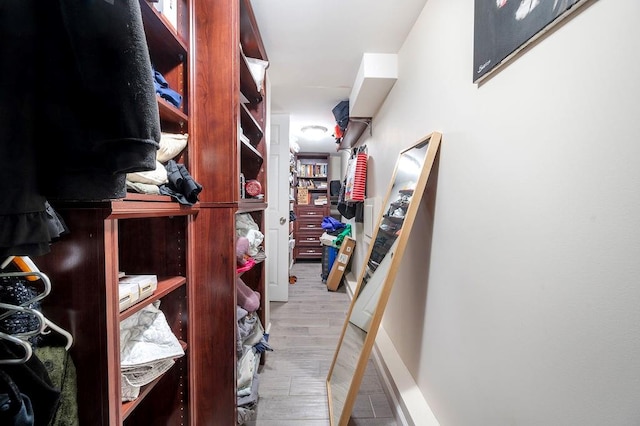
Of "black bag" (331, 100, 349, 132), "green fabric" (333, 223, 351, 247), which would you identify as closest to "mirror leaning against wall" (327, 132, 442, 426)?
"black bag" (331, 100, 349, 132)

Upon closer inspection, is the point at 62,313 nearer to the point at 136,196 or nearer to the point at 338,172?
the point at 136,196

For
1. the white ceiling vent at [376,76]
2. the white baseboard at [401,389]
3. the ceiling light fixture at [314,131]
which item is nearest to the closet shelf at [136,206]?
the white baseboard at [401,389]

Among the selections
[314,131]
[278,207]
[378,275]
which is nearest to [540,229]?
[378,275]

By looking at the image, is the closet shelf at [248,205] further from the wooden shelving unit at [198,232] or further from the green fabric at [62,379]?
the green fabric at [62,379]

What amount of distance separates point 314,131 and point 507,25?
317cm

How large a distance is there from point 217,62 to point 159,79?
311mm

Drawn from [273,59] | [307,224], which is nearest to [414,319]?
[273,59]

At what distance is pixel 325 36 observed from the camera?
1654 millimetres

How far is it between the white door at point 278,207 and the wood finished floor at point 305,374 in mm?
273

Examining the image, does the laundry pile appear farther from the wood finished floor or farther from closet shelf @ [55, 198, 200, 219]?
the wood finished floor

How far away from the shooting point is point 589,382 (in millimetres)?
544

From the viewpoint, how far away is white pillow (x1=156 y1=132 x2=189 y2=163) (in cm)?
94

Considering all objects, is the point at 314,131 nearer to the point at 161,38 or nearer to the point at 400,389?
the point at 161,38

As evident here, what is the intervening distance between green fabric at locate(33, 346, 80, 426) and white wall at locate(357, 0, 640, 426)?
3.91ft
